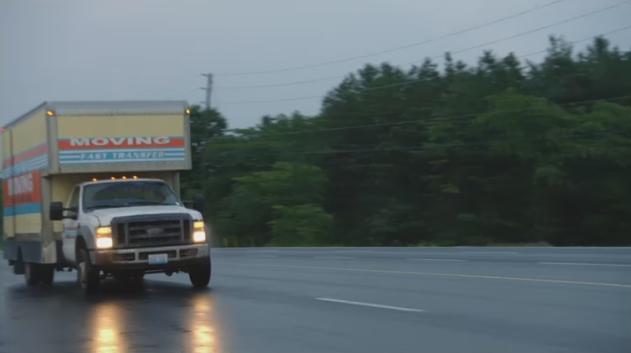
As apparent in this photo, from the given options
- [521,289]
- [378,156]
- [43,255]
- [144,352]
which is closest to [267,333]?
[144,352]

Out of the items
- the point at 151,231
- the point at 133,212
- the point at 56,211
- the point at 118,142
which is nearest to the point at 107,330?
the point at 151,231

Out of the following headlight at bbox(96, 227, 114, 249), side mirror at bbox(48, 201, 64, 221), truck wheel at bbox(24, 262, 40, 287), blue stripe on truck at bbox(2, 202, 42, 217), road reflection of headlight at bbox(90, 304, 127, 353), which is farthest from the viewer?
truck wheel at bbox(24, 262, 40, 287)

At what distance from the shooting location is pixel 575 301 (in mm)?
13102

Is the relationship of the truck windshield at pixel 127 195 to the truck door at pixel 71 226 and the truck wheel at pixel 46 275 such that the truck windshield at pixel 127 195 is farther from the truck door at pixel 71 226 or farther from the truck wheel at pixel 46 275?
the truck wheel at pixel 46 275

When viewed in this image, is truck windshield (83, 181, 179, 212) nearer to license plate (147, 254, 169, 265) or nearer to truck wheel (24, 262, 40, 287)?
license plate (147, 254, 169, 265)

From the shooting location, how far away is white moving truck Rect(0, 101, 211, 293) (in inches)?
640

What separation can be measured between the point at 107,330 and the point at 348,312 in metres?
3.17

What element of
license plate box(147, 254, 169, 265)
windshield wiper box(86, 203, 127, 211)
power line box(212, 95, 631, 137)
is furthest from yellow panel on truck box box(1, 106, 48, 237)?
power line box(212, 95, 631, 137)

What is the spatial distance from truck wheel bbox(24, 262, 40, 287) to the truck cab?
118 inches

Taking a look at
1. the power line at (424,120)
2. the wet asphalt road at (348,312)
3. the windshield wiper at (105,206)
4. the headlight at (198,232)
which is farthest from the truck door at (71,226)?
the power line at (424,120)

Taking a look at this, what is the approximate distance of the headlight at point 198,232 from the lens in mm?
16812

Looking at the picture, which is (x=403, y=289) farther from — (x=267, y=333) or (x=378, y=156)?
(x=378, y=156)

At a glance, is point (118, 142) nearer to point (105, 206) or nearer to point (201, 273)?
point (105, 206)

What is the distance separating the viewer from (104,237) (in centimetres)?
1611
